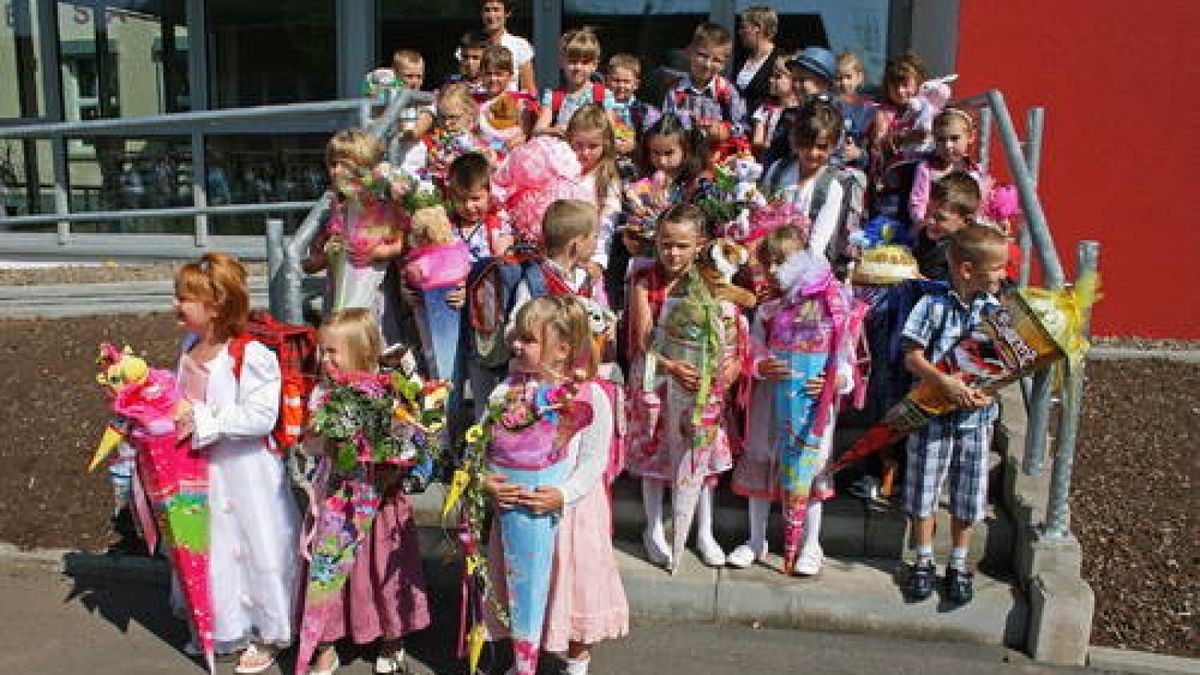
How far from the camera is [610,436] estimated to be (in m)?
3.48

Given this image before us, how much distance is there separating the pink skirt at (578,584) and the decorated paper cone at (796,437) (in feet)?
2.97

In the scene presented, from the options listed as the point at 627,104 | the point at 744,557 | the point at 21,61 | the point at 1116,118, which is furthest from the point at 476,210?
the point at 21,61

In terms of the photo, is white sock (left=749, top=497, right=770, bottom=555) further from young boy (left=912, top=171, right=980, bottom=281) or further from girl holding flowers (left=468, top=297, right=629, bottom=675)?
young boy (left=912, top=171, right=980, bottom=281)

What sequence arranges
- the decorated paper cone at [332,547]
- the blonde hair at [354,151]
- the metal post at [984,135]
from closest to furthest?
→ the decorated paper cone at [332,547], the blonde hair at [354,151], the metal post at [984,135]

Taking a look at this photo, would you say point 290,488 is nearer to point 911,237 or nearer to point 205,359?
point 205,359

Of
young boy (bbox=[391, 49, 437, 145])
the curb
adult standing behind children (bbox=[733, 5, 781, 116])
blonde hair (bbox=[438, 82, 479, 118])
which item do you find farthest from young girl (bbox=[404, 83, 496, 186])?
the curb

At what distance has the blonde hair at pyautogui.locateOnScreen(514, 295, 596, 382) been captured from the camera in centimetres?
336

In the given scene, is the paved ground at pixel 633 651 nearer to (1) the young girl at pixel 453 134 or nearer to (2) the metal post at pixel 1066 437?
(2) the metal post at pixel 1066 437

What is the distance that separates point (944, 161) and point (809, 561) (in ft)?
7.15

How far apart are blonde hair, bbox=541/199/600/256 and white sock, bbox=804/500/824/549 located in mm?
1403

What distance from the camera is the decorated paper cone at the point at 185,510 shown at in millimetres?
3680

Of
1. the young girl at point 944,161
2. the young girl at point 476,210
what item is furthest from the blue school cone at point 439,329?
the young girl at point 944,161

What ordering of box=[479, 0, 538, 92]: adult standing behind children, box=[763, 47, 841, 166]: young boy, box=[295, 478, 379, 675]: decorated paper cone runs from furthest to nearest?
box=[479, 0, 538, 92]: adult standing behind children, box=[763, 47, 841, 166]: young boy, box=[295, 478, 379, 675]: decorated paper cone

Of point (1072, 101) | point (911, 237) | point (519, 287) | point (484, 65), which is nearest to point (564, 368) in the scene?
point (519, 287)
